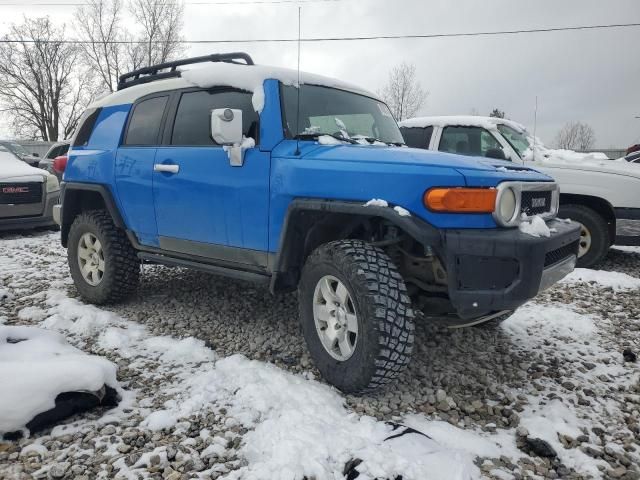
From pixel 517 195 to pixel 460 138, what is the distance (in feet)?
12.2

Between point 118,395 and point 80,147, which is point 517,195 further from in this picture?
point 80,147

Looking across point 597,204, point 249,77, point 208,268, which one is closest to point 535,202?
point 249,77

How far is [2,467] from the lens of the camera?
2049mm

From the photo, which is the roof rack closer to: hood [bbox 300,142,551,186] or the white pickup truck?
hood [bbox 300,142,551,186]

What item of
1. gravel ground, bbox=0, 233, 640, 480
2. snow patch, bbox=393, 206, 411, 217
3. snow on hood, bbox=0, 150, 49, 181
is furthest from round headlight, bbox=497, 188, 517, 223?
snow on hood, bbox=0, 150, 49, 181

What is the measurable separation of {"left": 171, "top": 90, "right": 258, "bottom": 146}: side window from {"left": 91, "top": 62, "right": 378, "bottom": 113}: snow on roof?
7 cm

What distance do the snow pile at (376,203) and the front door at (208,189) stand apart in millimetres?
808

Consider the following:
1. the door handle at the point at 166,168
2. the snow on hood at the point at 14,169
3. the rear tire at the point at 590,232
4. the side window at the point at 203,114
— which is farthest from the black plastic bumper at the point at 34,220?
the rear tire at the point at 590,232

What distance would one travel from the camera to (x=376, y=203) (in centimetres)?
252

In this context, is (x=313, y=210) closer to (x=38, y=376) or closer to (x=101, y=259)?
(x=38, y=376)

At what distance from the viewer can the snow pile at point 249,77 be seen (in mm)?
3285

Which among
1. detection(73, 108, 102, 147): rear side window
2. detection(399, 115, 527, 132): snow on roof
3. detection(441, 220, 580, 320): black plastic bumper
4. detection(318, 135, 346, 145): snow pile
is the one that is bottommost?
detection(441, 220, 580, 320): black plastic bumper

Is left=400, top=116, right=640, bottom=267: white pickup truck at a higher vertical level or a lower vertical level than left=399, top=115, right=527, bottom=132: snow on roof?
lower

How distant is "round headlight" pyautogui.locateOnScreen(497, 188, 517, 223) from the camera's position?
2446mm
